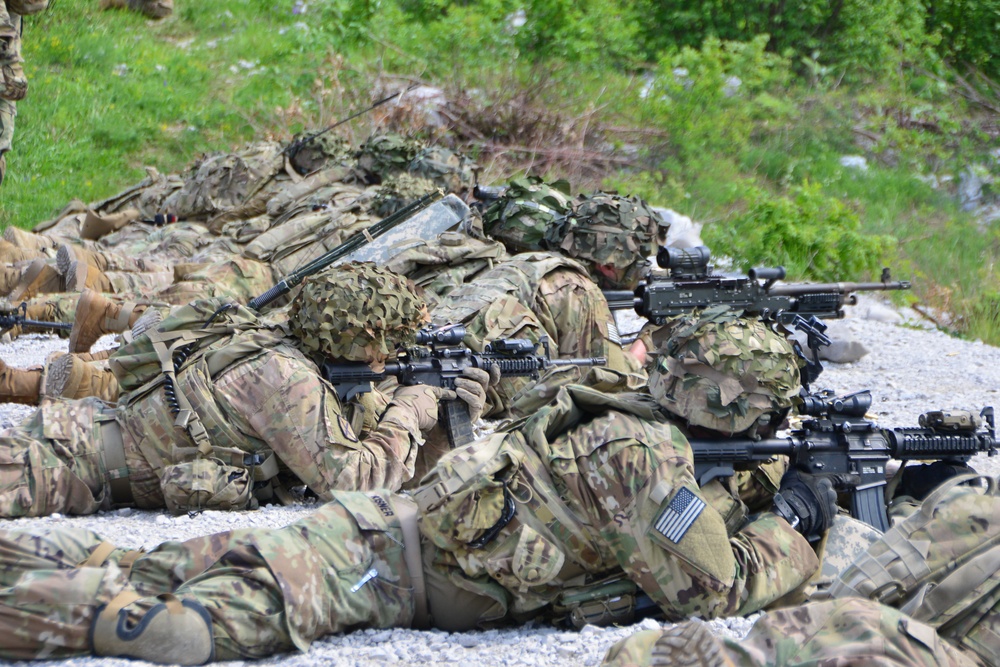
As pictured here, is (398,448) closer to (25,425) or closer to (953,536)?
(25,425)

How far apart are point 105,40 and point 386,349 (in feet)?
42.4

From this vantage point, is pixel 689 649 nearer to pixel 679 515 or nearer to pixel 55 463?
pixel 679 515

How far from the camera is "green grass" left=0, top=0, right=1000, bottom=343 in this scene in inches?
484

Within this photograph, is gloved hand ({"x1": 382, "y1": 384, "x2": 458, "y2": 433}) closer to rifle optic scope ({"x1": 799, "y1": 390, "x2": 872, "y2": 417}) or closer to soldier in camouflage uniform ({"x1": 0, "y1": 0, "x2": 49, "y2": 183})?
rifle optic scope ({"x1": 799, "y1": 390, "x2": 872, "y2": 417})

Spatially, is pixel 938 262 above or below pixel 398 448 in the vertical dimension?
below

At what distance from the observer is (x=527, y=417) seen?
348 centimetres

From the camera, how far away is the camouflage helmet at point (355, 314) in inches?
171

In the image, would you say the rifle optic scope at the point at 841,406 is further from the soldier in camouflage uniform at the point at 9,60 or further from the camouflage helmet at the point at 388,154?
the soldier in camouflage uniform at the point at 9,60

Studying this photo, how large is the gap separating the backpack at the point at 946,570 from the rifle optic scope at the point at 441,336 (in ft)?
8.83

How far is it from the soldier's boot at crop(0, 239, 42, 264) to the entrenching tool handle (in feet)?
17.2

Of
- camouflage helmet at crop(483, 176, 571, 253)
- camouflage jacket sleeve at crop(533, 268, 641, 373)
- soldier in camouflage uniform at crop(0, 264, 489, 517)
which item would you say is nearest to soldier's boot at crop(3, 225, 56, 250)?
camouflage helmet at crop(483, 176, 571, 253)

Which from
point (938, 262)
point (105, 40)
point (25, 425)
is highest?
point (25, 425)

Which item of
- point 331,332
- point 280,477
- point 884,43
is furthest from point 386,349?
point 884,43

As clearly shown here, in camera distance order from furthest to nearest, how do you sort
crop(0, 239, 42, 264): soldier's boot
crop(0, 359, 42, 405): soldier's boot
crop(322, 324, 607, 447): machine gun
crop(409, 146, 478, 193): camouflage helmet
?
crop(0, 239, 42, 264): soldier's boot, crop(409, 146, 478, 193): camouflage helmet, crop(0, 359, 42, 405): soldier's boot, crop(322, 324, 607, 447): machine gun
